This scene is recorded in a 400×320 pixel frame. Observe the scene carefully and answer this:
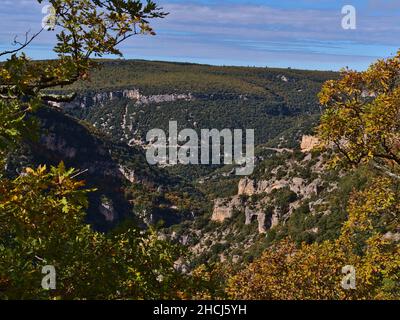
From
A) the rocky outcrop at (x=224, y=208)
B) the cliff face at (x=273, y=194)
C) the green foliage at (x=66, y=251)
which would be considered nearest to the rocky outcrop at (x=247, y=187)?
the cliff face at (x=273, y=194)

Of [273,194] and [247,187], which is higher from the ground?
[247,187]

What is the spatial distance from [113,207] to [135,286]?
154 metres

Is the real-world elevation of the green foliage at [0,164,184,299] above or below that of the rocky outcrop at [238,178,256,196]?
above

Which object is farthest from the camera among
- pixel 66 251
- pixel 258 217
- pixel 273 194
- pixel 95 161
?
pixel 95 161

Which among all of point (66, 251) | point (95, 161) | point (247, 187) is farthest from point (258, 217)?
point (66, 251)

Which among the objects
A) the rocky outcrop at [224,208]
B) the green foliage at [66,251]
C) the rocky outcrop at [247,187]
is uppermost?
the green foliage at [66,251]

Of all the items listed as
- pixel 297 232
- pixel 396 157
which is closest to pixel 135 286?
pixel 396 157

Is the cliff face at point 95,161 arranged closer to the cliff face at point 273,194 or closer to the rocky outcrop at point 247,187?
the cliff face at point 273,194

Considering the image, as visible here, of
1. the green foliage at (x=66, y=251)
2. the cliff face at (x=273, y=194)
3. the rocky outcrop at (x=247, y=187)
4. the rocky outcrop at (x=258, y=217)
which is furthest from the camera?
the rocky outcrop at (x=247, y=187)

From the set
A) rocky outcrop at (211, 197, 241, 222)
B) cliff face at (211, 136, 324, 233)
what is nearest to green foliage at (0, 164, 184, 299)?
cliff face at (211, 136, 324, 233)

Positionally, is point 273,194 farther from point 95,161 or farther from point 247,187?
point 95,161

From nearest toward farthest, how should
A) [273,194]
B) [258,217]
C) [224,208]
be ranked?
1. [258,217]
2. [273,194]
3. [224,208]

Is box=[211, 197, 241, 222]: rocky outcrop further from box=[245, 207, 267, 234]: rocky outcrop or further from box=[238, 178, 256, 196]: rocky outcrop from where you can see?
box=[245, 207, 267, 234]: rocky outcrop

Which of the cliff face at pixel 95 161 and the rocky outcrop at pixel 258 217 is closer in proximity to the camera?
the rocky outcrop at pixel 258 217
